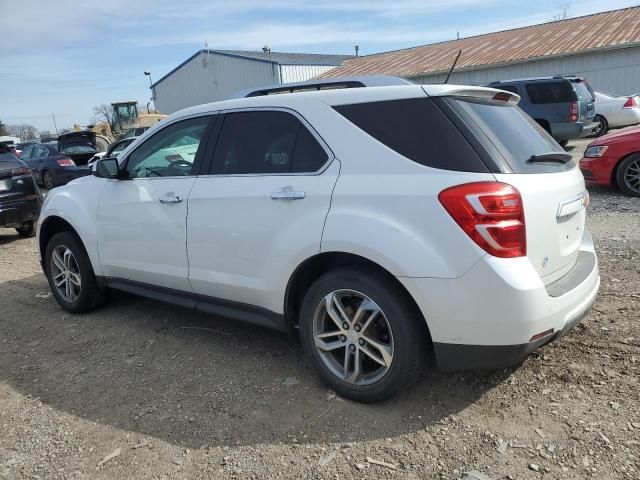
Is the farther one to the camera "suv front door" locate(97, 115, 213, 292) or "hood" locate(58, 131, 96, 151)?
"hood" locate(58, 131, 96, 151)

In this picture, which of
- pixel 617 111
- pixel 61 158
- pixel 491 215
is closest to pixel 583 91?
pixel 617 111

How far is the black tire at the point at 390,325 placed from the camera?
282 cm

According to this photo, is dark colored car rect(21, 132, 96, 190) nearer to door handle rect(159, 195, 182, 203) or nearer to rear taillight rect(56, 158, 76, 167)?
rear taillight rect(56, 158, 76, 167)

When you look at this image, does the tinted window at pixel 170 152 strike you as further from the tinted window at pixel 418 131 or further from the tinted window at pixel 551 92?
the tinted window at pixel 551 92

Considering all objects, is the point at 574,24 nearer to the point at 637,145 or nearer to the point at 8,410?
the point at 637,145

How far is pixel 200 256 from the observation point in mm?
3674

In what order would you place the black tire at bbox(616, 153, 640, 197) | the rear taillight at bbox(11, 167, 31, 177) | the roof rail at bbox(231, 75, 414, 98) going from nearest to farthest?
the roof rail at bbox(231, 75, 414, 98) < the black tire at bbox(616, 153, 640, 197) < the rear taillight at bbox(11, 167, 31, 177)

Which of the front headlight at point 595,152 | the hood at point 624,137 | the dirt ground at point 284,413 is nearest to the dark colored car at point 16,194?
the dirt ground at point 284,413

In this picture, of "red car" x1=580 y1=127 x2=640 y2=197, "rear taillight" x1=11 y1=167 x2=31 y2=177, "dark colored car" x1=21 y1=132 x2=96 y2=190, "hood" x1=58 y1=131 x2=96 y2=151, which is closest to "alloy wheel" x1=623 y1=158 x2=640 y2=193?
"red car" x1=580 y1=127 x2=640 y2=197

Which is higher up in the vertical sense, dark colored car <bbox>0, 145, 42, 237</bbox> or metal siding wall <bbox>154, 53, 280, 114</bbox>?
metal siding wall <bbox>154, 53, 280, 114</bbox>

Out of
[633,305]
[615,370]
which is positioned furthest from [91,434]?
[633,305]

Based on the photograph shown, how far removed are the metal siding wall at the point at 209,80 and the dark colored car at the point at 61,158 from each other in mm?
18479

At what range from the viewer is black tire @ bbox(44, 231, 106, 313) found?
4.76m

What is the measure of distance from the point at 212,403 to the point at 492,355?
1.66 meters
